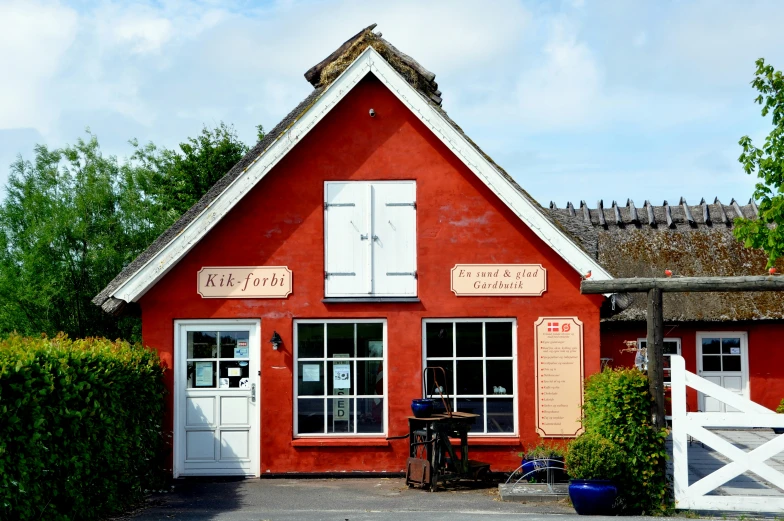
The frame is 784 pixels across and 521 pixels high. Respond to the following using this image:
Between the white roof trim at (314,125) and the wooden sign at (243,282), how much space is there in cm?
55

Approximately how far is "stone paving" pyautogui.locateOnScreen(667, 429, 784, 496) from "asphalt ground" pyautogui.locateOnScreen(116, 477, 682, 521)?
2.54 metres

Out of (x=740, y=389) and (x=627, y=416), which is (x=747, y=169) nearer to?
(x=740, y=389)

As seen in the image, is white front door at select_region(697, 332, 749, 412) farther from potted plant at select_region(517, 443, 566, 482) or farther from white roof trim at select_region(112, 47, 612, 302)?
potted plant at select_region(517, 443, 566, 482)

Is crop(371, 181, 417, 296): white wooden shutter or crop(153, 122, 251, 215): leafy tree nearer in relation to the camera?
crop(371, 181, 417, 296): white wooden shutter

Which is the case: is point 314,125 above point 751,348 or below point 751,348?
above

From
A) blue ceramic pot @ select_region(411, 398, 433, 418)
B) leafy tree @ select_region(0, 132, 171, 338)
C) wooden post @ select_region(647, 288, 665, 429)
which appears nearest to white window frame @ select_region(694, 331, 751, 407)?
wooden post @ select_region(647, 288, 665, 429)

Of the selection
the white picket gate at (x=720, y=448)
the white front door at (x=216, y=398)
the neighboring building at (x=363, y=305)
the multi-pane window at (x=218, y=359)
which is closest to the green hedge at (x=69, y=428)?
the white front door at (x=216, y=398)

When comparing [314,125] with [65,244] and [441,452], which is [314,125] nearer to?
[441,452]

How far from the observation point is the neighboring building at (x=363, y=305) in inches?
526

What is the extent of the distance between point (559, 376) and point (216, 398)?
16.7 ft

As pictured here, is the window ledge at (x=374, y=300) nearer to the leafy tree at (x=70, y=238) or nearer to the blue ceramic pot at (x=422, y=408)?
the blue ceramic pot at (x=422, y=408)

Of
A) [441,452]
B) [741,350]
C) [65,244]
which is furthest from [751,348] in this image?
[65,244]

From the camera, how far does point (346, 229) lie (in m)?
13.6

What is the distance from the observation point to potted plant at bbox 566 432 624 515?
1036cm
